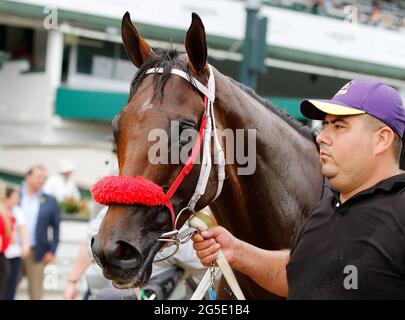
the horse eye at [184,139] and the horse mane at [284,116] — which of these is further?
the horse mane at [284,116]

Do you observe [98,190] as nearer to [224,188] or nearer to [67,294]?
[224,188]

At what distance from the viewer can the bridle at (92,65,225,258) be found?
2.75 m

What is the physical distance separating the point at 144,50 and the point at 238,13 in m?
17.6

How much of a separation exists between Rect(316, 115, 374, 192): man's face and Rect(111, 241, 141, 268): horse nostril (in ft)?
2.46

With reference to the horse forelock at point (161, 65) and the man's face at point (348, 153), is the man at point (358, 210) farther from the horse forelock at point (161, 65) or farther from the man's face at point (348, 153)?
the horse forelock at point (161, 65)

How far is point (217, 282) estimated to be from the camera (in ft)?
13.5

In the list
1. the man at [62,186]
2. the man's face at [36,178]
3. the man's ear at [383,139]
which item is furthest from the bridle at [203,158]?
the man at [62,186]

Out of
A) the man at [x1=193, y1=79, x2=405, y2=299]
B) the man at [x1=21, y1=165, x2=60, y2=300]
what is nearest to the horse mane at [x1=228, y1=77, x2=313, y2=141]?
the man at [x1=193, y1=79, x2=405, y2=299]

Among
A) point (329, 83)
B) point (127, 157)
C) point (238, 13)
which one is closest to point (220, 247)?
point (127, 157)

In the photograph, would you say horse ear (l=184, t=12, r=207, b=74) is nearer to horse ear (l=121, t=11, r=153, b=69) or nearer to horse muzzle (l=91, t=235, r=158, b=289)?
horse ear (l=121, t=11, r=153, b=69)

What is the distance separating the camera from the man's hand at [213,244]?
306 centimetres

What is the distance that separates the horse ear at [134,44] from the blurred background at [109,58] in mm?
12140

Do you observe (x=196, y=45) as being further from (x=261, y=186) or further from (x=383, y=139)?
(x=383, y=139)

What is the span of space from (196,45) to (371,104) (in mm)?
906
